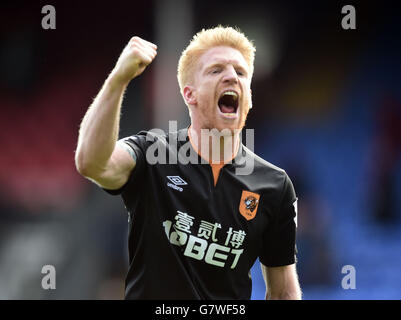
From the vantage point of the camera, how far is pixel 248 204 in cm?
277

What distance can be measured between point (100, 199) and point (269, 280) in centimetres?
399

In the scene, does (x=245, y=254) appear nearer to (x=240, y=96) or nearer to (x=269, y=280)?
(x=269, y=280)

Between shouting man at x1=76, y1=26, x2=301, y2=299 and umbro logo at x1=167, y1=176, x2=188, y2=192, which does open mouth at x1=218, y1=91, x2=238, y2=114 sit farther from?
umbro logo at x1=167, y1=176, x2=188, y2=192

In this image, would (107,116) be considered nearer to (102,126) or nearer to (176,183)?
(102,126)

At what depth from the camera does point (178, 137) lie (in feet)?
9.44

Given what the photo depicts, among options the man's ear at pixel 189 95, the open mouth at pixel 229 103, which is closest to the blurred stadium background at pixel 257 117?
the open mouth at pixel 229 103

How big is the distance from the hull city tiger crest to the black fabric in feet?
0.04

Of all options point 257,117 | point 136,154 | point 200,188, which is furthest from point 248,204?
point 257,117

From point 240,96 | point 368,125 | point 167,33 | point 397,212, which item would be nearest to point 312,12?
point 368,125

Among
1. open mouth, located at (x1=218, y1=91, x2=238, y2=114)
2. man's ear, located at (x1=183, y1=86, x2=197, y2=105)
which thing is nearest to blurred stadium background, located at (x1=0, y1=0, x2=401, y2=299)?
open mouth, located at (x1=218, y1=91, x2=238, y2=114)

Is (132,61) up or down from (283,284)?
up

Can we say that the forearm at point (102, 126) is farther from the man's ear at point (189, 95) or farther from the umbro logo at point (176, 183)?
the man's ear at point (189, 95)

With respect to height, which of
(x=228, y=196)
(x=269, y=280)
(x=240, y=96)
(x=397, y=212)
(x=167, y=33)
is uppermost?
(x=167, y=33)

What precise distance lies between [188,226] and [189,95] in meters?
0.71
